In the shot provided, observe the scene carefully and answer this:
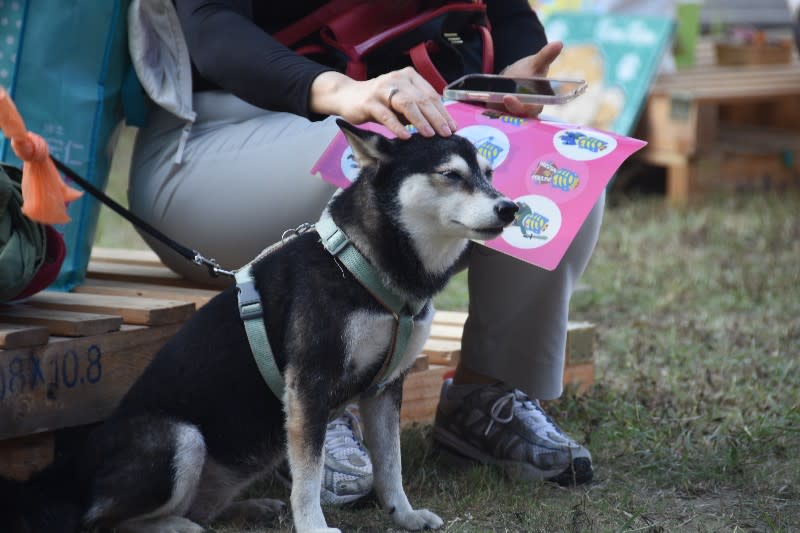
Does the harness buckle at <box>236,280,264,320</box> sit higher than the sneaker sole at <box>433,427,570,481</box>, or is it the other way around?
the harness buckle at <box>236,280,264,320</box>

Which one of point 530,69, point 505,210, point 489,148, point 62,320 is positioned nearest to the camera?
point 505,210

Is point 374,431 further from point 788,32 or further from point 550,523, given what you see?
point 788,32

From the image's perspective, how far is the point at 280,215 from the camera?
2.76m

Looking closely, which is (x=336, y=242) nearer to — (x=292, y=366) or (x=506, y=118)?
(x=292, y=366)

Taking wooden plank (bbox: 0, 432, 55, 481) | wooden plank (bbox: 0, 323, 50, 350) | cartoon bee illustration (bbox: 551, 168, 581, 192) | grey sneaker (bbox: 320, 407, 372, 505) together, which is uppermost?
cartoon bee illustration (bbox: 551, 168, 581, 192)

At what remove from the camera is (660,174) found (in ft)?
23.5

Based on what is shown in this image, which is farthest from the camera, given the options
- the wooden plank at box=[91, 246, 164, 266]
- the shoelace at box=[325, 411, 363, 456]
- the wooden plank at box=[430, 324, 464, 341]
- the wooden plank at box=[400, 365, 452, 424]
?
the wooden plank at box=[91, 246, 164, 266]

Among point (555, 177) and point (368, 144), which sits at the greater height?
point (368, 144)

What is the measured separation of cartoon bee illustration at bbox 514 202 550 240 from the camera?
2367mm

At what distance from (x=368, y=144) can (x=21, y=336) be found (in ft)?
3.01

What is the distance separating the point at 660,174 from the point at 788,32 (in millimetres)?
3541

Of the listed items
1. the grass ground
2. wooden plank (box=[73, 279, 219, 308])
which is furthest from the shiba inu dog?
wooden plank (box=[73, 279, 219, 308])

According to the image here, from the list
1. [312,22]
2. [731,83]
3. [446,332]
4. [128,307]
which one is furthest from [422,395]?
[731,83]

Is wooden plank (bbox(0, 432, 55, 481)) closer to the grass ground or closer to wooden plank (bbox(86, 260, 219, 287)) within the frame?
the grass ground
